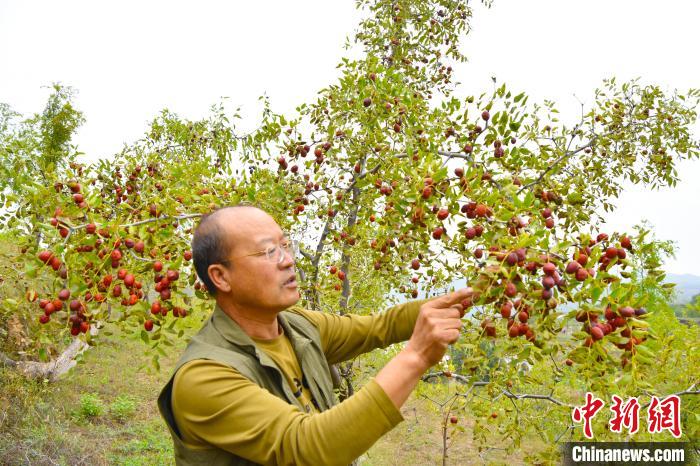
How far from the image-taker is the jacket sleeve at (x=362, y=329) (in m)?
2.36

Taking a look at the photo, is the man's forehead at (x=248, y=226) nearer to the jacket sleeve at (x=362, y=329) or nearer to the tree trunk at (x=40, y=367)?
the jacket sleeve at (x=362, y=329)

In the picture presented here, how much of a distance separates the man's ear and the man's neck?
94mm

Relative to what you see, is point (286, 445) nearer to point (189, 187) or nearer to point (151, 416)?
point (189, 187)

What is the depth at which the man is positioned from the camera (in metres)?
1.38

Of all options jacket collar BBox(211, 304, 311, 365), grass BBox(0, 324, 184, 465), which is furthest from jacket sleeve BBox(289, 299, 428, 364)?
grass BBox(0, 324, 184, 465)

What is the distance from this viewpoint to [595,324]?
1.54 metres

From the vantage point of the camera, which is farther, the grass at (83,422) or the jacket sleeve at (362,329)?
the grass at (83,422)

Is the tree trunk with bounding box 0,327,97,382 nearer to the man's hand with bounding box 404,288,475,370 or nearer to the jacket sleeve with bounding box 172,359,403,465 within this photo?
the jacket sleeve with bounding box 172,359,403,465

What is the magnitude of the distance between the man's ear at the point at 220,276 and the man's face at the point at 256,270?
2cm

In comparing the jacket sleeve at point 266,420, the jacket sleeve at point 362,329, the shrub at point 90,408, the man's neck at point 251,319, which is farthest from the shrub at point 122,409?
the jacket sleeve at point 266,420

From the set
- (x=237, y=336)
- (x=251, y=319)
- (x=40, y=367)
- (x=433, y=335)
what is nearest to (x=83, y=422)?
(x=40, y=367)

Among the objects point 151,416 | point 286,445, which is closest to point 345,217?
point 286,445

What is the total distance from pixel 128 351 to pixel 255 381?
36.3ft

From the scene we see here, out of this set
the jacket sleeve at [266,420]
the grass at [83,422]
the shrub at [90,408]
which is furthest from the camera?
the shrub at [90,408]
